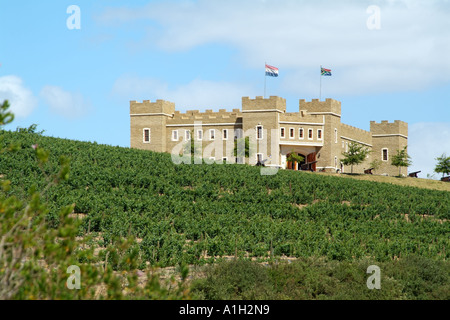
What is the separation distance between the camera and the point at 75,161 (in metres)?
33.9

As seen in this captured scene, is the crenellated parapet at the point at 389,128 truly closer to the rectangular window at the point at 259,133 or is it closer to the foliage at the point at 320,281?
the rectangular window at the point at 259,133

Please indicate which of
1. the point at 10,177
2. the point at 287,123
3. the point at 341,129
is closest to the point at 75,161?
the point at 10,177

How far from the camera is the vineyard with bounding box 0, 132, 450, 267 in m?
19.8

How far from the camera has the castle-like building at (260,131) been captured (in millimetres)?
59531

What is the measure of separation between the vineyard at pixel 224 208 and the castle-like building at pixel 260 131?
18.1 m

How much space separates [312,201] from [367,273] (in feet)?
58.8

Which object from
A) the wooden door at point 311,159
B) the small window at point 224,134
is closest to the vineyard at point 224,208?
the wooden door at point 311,159

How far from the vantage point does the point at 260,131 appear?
59.7m

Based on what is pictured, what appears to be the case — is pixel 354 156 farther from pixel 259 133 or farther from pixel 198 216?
pixel 198 216

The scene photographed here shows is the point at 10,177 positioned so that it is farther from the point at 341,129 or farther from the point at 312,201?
the point at 341,129

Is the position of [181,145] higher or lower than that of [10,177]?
higher

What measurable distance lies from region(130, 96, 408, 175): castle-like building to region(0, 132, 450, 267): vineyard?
713 inches

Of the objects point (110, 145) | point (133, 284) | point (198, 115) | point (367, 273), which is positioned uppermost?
point (198, 115)

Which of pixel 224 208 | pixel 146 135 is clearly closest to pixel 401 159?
pixel 146 135
